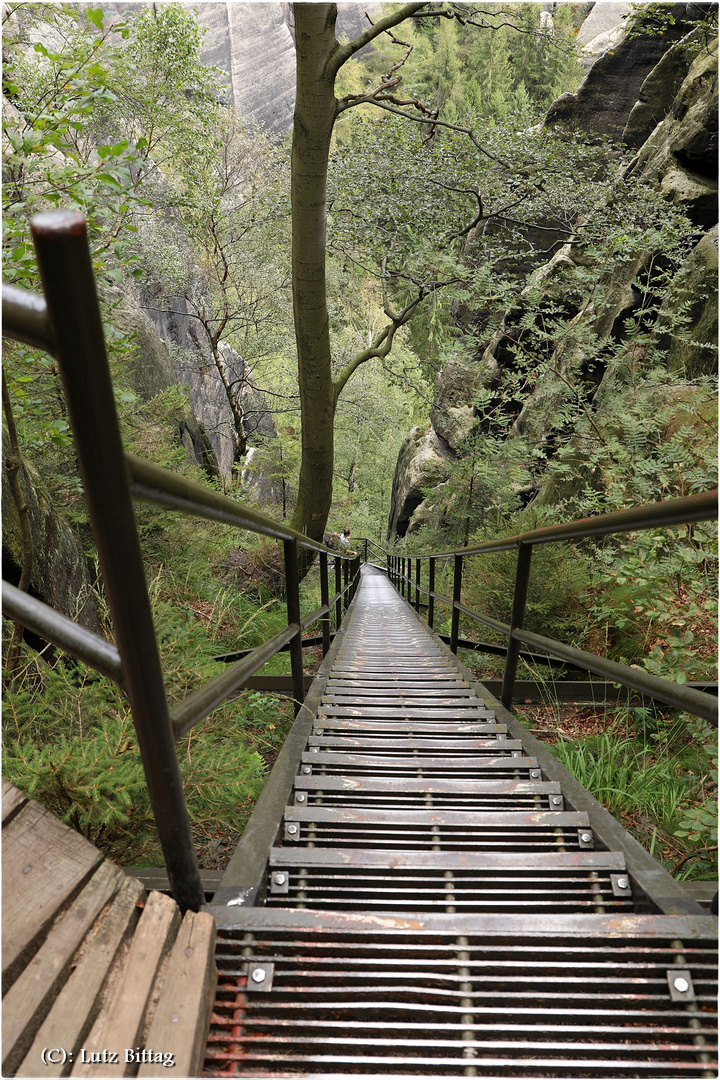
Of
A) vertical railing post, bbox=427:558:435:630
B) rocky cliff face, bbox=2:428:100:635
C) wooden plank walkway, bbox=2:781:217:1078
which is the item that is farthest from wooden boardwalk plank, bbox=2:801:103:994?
vertical railing post, bbox=427:558:435:630

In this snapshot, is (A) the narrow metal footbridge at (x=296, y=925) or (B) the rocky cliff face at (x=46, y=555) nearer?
(A) the narrow metal footbridge at (x=296, y=925)

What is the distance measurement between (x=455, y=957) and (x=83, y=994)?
0.68 meters

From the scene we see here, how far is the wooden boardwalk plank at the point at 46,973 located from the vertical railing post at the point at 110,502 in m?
0.13

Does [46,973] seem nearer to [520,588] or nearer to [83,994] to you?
[83,994]

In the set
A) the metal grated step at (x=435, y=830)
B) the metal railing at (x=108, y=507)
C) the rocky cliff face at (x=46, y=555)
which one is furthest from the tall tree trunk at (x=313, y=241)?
the metal grated step at (x=435, y=830)

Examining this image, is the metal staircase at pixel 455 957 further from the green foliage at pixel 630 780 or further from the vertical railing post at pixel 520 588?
the green foliage at pixel 630 780

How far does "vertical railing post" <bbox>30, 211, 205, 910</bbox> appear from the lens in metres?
0.70

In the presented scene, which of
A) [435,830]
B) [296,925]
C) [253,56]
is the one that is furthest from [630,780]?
[253,56]

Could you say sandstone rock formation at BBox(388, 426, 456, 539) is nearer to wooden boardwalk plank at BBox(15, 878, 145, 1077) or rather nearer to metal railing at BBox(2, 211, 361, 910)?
metal railing at BBox(2, 211, 361, 910)

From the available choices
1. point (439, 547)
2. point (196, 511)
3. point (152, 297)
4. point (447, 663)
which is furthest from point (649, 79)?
point (196, 511)

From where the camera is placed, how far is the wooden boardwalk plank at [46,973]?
761mm

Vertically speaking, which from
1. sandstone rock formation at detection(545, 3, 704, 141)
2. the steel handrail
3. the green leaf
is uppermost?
sandstone rock formation at detection(545, 3, 704, 141)

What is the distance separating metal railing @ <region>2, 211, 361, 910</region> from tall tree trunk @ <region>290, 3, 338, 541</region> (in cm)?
492

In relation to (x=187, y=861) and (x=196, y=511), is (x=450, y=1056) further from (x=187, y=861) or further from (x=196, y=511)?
(x=196, y=511)
